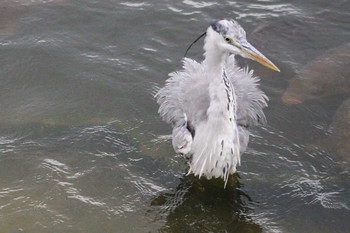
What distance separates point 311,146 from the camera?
6281mm

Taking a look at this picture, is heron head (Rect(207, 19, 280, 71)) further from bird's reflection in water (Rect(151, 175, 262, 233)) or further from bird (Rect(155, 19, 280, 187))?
bird's reflection in water (Rect(151, 175, 262, 233))

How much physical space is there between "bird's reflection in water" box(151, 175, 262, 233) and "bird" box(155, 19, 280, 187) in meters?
0.14

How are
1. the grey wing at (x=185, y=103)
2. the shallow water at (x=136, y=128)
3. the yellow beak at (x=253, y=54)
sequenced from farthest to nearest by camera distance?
the grey wing at (x=185, y=103) → the shallow water at (x=136, y=128) → the yellow beak at (x=253, y=54)

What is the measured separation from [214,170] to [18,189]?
6.16ft

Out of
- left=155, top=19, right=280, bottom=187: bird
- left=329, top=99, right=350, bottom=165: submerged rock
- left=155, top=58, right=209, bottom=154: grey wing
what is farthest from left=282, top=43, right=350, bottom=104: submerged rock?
left=155, top=58, right=209, bottom=154: grey wing

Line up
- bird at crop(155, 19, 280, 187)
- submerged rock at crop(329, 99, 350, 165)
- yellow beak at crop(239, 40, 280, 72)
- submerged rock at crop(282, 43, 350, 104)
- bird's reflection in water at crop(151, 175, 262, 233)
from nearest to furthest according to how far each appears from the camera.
A: yellow beak at crop(239, 40, 280, 72) < bird at crop(155, 19, 280, 187) < bird's reflection in water at crop(151, 175, 262, 233) < submerged rock at crop(329, 99, 350, 165) < submerged rock at crop(282, 43, 350, 104)

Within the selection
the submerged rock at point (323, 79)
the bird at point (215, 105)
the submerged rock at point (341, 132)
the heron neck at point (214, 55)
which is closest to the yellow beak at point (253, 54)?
the bird at point (215, 105)

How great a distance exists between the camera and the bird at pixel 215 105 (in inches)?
201

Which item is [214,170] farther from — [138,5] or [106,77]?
[138,5]

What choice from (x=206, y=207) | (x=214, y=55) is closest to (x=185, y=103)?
(x=214, y=55)

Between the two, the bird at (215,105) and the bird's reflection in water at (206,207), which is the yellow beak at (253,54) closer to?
the bird at (215,105)

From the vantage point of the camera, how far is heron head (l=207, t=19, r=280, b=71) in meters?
4.96

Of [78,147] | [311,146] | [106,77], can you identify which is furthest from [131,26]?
[311,146]

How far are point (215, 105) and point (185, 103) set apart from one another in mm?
561
